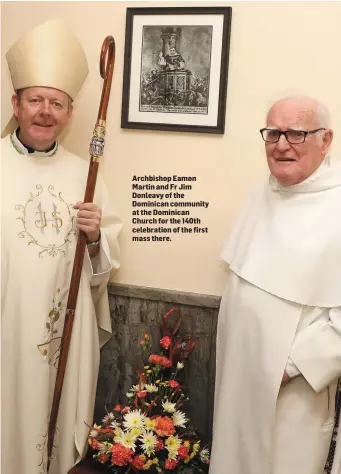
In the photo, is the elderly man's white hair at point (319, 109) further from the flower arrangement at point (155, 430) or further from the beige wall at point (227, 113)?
the flower arrangement at point (155, 430)

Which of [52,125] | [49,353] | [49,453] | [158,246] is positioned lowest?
[49,453]

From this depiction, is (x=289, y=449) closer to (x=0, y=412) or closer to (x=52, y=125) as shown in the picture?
(x=0, y=412)

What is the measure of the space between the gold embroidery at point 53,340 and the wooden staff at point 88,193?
46 mm

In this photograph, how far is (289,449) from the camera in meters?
1.79

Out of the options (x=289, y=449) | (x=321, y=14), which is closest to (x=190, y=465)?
(x=289, y=449)

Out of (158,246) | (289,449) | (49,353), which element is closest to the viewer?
(289,449)

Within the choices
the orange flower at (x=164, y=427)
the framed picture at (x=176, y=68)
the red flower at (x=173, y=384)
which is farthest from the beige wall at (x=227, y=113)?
the orange flower at (x=164, y=427)

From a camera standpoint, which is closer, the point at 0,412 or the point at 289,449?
the point at 289,449

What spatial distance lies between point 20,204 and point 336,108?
121cm

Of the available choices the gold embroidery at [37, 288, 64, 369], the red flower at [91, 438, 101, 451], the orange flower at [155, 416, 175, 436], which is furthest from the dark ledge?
the red flower at [91, 438, 101, 451]

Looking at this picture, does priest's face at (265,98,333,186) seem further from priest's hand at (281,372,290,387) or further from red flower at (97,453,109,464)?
red flower at (97,453,109,464)

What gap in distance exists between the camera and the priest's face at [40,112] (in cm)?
202

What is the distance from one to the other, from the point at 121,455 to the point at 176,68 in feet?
4.85

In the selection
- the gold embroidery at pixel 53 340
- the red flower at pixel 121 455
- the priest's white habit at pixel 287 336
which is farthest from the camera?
the gold embroidery at pixel 53 340
